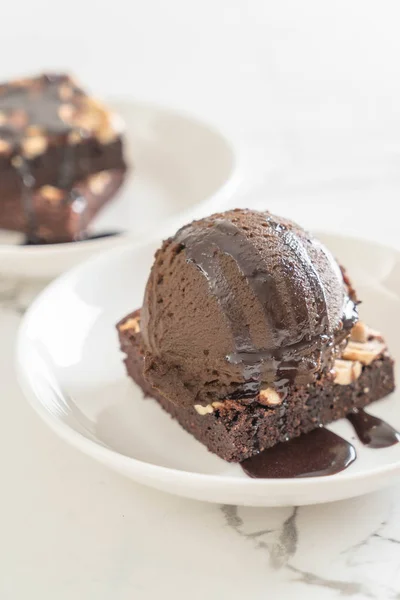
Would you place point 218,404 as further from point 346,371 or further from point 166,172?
point 166,172

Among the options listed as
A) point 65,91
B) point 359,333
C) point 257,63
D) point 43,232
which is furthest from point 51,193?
point 257,63

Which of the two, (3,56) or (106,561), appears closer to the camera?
(106,561)

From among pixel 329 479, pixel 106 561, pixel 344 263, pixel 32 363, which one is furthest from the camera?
pixel 344 263

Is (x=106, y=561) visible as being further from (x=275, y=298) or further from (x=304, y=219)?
(x=304, y=219)

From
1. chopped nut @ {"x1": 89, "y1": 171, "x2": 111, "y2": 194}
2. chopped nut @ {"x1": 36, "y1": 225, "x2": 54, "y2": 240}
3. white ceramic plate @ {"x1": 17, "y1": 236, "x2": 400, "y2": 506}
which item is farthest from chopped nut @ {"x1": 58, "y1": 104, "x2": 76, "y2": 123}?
white ceramic plate @ {"x1": 17, "y1": 236, "x2": 400, "y2": 506}

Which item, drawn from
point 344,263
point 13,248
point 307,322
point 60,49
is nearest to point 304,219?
point 344,263

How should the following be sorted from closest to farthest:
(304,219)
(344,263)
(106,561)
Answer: (106,561) → (344,263) → (304,219)
